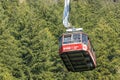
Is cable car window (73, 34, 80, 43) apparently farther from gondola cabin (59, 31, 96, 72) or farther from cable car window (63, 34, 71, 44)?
cable car window (63, 34, 71, 44)

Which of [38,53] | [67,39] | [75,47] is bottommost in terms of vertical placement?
[38,53]

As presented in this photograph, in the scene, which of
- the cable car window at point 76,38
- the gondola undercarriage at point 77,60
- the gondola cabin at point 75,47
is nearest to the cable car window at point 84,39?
the gondola cabin at point 75,47

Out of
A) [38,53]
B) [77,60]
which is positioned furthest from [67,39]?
[38,53]

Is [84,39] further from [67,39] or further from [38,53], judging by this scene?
Answer: [38,53]

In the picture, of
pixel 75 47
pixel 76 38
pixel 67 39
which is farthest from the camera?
pixel 67 39

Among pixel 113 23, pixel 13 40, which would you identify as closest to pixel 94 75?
pixel 13 40

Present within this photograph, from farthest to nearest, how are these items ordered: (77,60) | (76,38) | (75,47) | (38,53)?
(38,53)
(77,60)
(76,38)
(75,47)

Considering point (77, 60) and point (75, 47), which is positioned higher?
point (75, 47)

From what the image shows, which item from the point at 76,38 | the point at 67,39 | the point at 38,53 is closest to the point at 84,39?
the point at 76,38

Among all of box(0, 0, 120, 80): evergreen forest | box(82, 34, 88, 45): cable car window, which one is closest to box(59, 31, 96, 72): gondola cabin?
box(82, 34, 88, 45): cable car window

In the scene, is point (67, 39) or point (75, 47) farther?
point (67, 39)

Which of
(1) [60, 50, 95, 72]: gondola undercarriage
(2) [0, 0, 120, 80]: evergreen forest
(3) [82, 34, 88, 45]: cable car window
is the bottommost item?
(2) [0, 0, 120, 80]: evergreen forest
